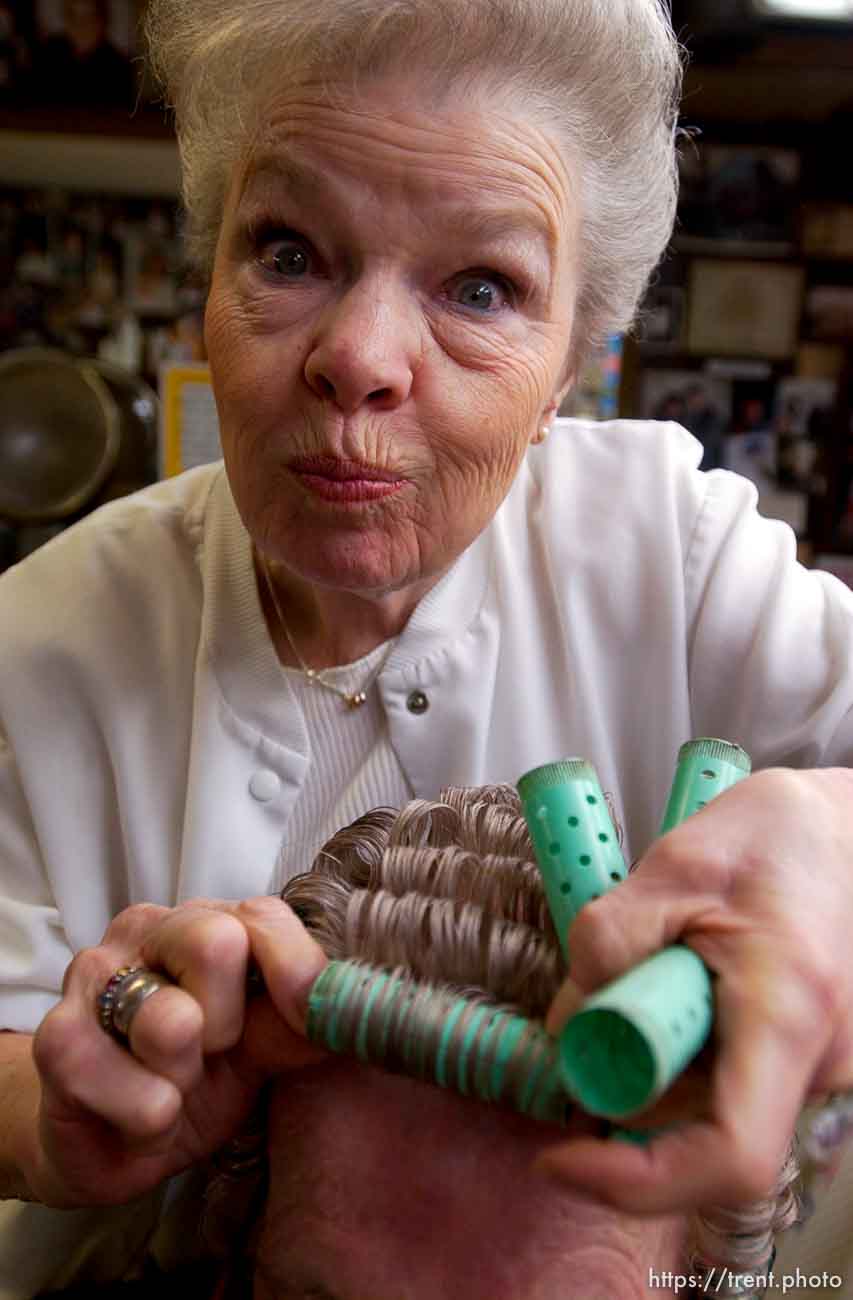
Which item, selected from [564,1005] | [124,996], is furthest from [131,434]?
[564,1005]

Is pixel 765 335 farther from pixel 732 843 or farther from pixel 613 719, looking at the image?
pixel 732 843

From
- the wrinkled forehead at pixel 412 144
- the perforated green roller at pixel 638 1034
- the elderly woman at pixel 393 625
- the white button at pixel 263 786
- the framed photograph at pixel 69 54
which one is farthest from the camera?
the framed photograph at pixel 69 54

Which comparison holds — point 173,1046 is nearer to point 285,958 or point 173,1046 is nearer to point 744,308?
point 285,958

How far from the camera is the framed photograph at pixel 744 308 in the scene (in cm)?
257

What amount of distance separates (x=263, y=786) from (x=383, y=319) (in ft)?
1.50

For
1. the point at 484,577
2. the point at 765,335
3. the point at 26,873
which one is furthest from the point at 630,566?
the point at 765,335

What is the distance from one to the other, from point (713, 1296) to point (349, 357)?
68 cm

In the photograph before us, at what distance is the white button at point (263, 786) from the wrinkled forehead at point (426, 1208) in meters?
0.47

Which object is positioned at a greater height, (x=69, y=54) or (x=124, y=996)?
(x=69, y=54)

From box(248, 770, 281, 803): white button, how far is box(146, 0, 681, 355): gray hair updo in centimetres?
52

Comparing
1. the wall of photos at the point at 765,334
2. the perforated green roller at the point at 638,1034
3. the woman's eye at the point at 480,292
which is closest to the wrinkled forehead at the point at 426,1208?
the perforated green roller at the point at 638,1034

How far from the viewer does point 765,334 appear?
102 inches

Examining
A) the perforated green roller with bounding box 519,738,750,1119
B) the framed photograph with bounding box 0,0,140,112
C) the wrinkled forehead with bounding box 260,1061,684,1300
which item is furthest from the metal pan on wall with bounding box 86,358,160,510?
the perforated green roller with bounding box 519,738,750,1119

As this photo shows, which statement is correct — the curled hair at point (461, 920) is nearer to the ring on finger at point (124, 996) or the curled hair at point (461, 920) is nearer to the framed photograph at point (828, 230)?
the ring on finger at point (124, 996)
